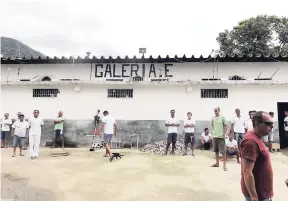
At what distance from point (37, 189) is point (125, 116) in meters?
6.66

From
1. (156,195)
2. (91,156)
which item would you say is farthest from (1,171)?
(156,195)

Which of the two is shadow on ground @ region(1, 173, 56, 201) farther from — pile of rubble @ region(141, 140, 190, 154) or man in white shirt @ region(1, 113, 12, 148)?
man in white shirt @ region(1, 113, 12, 148)

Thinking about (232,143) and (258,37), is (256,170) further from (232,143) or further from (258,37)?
(258,37)

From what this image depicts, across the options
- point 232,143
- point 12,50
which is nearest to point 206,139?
point 232,143

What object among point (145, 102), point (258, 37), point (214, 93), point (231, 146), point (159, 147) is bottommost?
point (159, 147)

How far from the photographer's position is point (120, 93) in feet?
42.4

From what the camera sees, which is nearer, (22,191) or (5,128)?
(22,191)

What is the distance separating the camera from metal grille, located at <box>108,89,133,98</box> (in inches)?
508

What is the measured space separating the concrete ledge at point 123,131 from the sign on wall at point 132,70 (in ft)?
6.70

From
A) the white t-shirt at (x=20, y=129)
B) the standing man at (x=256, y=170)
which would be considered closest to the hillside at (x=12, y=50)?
the white t-shirt at (x=20, y=129)

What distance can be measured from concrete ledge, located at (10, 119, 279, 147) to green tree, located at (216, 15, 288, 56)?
12.9 meters

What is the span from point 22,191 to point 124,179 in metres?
2.27

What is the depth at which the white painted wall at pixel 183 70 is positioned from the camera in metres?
12.5

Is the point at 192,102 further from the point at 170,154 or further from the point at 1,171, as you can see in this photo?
the point at 1,171
